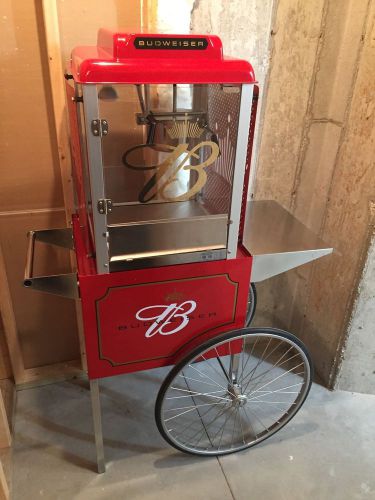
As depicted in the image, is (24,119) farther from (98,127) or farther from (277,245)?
(277,245)

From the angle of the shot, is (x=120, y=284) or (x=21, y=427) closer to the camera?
(x=120, y=284)

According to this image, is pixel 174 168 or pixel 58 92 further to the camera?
pixel 58 92

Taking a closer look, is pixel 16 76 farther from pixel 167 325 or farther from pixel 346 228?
pixel 346 228

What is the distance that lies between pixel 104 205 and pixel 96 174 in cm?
9

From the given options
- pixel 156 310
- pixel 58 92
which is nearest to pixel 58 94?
pixel 58 92

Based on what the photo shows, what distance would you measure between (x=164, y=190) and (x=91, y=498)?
1190 millimetres

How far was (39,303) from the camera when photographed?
75.7 inches

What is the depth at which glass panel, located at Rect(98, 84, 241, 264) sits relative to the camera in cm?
128

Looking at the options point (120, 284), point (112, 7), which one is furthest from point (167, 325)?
point (112, 7)

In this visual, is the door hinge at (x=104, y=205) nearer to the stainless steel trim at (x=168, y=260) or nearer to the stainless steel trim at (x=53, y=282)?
the stainless steel trim at (x=168, y=260)

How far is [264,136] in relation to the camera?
74.2 inches

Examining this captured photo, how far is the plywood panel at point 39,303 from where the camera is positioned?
5.72ft

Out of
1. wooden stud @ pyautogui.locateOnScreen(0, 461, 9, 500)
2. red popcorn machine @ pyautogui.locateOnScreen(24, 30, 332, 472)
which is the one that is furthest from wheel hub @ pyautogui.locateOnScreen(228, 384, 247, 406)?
wooden stud @ pyautogui.locateOnScreen(0, 461, 9, 500)

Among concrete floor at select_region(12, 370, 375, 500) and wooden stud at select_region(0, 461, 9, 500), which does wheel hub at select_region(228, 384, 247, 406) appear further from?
wooden stud at select_region(0, 461, 9, 500)
